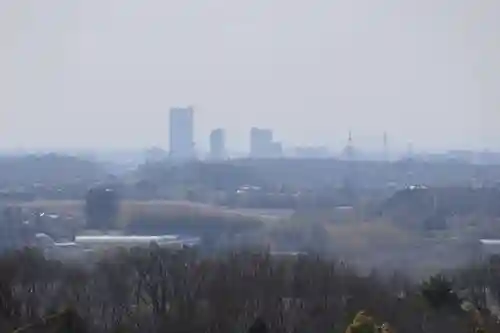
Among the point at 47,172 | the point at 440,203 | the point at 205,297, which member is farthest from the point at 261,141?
the point at 205,297

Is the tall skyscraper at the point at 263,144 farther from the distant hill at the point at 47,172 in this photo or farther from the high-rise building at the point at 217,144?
the distant hill at the point at 47,172

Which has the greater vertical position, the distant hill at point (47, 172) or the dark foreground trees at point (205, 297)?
the dark foreground trees at point (205, 297)

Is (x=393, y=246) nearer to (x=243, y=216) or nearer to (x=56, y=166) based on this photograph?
(x=243, y=216)

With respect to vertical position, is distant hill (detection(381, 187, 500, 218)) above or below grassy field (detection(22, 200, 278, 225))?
above

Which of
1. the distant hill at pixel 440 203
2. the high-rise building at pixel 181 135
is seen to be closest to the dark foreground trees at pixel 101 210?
the distant hill at pixel 440 203

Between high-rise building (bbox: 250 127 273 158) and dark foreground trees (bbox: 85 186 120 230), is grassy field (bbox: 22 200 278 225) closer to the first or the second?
dark foreground trees (bbox: 85 186 120 230)

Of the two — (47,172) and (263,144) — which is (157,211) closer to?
(47,172)

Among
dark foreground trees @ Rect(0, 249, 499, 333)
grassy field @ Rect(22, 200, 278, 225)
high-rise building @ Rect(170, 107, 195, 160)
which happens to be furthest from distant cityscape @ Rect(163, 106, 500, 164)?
dark foreground trees @ Rect(0, 249, 499, 333)
